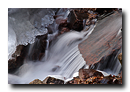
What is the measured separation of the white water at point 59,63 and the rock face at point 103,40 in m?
0.07

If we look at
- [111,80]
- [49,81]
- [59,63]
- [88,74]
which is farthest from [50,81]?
[111,80]

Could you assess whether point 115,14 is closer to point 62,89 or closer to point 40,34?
point 40,34

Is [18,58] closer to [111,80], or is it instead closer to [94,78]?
[94,78]

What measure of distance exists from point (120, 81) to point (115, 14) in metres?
0.74

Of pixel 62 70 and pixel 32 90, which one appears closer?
pixel 32 90

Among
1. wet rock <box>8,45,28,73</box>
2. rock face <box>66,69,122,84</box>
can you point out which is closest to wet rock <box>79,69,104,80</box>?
rock face <box>66,69,122,84</box>

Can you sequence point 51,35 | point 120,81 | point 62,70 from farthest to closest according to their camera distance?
1. point 51,35
2. point 62,70
3. point 120,81

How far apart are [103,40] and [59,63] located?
1.89 feet

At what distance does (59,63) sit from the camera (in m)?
1.35

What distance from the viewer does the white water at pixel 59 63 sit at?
4.15 feet

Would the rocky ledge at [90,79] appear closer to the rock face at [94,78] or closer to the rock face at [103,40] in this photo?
the rock face at [94,78]

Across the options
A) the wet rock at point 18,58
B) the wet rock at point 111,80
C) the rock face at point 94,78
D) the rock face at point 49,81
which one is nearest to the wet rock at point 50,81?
the rock face at point 49,81

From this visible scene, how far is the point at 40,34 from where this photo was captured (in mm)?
1390
